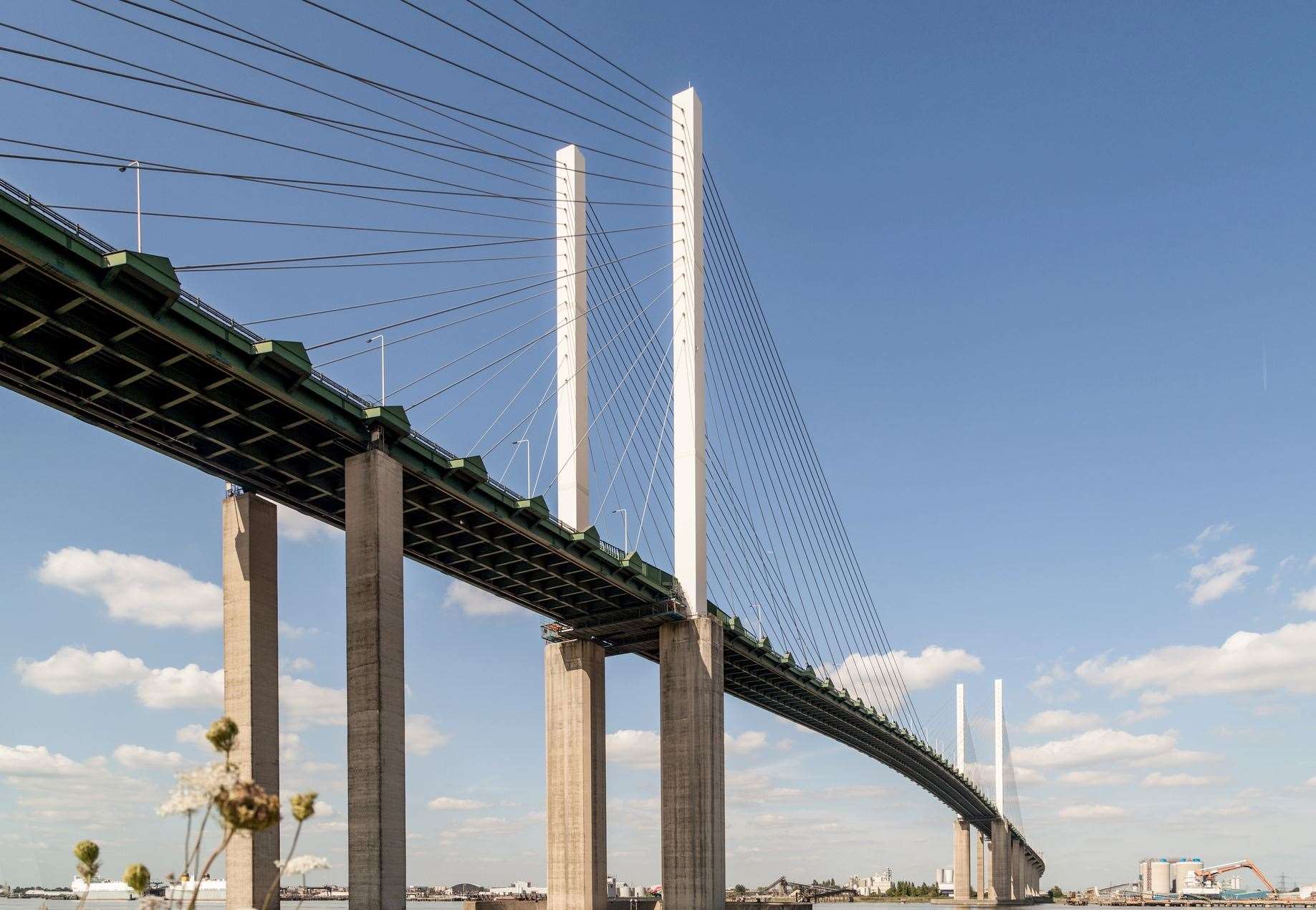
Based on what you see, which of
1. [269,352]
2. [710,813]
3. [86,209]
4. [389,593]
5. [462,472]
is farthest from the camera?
→ [710,813]

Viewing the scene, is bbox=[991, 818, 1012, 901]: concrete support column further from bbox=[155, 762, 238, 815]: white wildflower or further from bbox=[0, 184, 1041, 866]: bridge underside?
bbox=[155, 762, 238, 815]: white wildflower

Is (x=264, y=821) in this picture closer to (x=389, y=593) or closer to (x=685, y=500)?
(x=389, y=593)

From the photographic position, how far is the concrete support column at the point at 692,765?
61438 millimetres

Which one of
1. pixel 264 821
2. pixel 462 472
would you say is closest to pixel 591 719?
pixel 462 472

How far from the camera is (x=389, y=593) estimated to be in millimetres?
42250

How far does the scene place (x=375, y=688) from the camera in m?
41.2

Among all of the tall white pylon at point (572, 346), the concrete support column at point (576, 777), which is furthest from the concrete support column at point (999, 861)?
the tall white pylon at point (572, 346)

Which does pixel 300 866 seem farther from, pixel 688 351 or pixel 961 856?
pixel 961 856

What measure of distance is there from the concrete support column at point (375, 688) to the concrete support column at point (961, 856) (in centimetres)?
14357

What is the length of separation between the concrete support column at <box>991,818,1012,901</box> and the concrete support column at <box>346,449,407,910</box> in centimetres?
13618

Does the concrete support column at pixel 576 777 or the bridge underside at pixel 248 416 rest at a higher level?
the bridge underside at pixel 248 416

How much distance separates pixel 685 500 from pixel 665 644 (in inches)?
297

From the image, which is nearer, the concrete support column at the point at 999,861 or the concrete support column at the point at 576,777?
the concrete support column at the point at 576,777

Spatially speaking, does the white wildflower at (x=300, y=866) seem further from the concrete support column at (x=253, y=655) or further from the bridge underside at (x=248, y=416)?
the concrete support column at (x=253, y=655)
